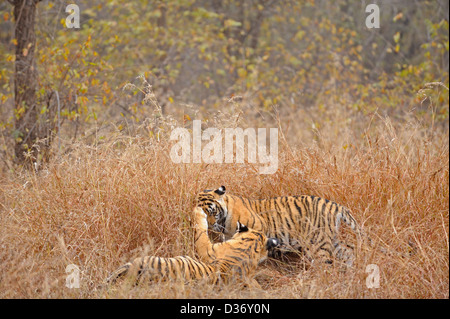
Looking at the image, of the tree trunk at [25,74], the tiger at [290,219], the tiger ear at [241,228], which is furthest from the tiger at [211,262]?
the tree trunk at [25,74]

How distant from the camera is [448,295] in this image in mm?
3186

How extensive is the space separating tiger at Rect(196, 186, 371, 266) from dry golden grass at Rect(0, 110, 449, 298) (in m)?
0.15

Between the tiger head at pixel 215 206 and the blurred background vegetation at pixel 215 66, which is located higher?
the blurred background vegetation at pixel 215 66

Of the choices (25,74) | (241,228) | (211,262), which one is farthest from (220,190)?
(25,74)

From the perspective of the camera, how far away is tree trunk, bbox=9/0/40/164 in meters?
6.24

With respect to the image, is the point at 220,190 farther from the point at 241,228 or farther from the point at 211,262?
the point at 211,262

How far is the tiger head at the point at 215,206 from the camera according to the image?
404 cm

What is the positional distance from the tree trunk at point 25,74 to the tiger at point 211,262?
10.9 ft

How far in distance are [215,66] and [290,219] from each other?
10573mm

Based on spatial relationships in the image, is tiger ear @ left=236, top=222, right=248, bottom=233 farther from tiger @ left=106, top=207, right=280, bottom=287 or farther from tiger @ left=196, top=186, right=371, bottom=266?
tiger @ left=196, top=186, right=371, bottom=266

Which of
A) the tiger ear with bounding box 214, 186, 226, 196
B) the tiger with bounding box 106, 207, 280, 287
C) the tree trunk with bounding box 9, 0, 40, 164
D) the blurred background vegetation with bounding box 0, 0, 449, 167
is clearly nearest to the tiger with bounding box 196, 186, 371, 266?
the tiger ear with bounding box 214, 186, 226, 196

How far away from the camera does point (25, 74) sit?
6336 millimetres

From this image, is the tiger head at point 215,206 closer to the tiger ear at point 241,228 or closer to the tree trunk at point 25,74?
the tiger ear at point 241,228

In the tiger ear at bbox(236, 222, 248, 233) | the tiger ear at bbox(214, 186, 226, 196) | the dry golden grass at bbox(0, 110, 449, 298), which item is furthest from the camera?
the tiger ear at bbox(214, 186, 226, 196)
